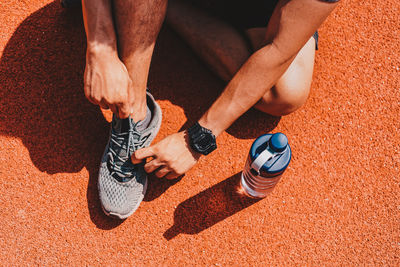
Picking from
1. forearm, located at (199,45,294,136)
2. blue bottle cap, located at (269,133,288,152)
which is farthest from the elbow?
blue bottle cap, located at (269,133,288,152)

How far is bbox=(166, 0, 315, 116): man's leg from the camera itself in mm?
1761

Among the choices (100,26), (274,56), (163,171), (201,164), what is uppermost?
(100,26)

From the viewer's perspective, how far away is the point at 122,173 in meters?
1.71

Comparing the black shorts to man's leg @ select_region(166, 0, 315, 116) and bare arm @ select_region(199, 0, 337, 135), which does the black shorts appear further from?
bare arm @ select_region(199, 0, 337, 135)

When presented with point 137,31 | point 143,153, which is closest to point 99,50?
point 137,31

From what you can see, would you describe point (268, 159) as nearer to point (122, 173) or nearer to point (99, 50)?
point (122, 173)

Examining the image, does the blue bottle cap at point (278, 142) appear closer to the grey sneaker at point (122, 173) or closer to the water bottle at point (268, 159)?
the water bottle at point (268, 159)

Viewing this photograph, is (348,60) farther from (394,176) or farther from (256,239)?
(256,239)

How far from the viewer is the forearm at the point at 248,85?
4.86 feet

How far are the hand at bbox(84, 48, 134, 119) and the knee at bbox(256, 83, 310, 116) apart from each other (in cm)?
76

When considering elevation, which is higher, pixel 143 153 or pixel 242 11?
pixel 242 11

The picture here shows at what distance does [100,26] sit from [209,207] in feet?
3.57

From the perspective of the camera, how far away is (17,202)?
1781 mm

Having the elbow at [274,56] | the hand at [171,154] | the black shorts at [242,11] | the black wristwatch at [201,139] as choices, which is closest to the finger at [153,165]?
the hand at [171,154]
